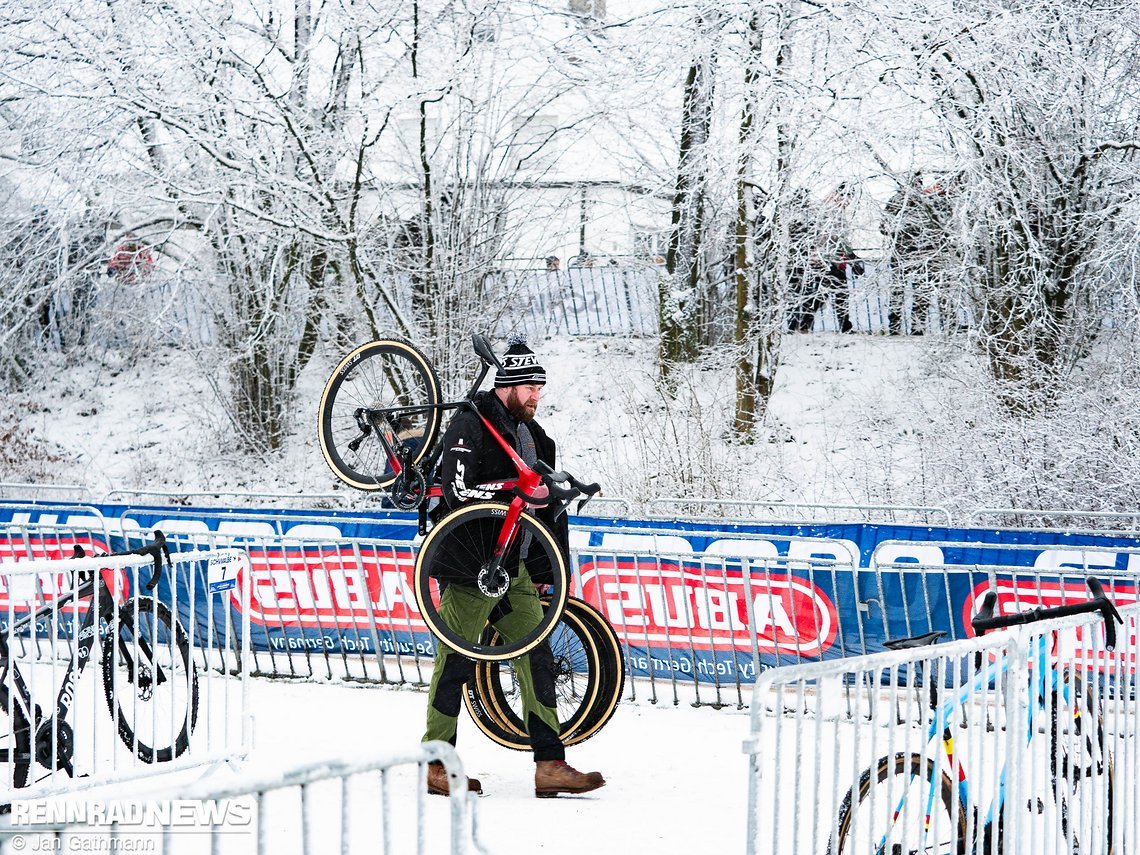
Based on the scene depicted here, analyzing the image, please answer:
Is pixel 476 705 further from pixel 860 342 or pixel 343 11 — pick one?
pixel 860 342

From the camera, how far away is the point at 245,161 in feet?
54.9

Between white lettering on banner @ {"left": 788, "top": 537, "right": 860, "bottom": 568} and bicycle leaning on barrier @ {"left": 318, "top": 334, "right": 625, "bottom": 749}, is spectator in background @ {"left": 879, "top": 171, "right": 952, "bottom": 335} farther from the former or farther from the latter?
bicycle leaning on barrier @ {"left": 318, "top": 334, "right": 625, "bottom": 749}

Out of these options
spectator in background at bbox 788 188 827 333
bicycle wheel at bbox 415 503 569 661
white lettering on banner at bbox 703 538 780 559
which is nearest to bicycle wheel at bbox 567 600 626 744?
bicycle wheel at bbox 415 503 569 661

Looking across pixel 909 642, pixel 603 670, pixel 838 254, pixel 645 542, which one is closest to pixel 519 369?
pixel 603 670

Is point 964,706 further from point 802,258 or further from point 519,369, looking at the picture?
point 802,258

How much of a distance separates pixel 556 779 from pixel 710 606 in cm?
321

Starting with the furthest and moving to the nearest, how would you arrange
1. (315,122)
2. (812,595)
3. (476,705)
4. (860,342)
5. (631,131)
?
(860,342) < (631,131) < (315,122) < (812,595) < (476,705)

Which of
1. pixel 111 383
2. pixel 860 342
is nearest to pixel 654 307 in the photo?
pixel 860 342

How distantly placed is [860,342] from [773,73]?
7003 mm

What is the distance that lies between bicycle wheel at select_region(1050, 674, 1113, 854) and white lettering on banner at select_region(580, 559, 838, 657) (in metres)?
4.23

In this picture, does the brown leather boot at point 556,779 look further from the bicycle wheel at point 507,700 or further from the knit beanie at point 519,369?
the knit beanie at point 519,369

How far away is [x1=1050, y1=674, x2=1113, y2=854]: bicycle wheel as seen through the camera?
178 inches

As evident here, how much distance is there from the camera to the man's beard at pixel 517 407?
6402 mm

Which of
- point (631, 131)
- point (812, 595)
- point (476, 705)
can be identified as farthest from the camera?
point (631, 131)
